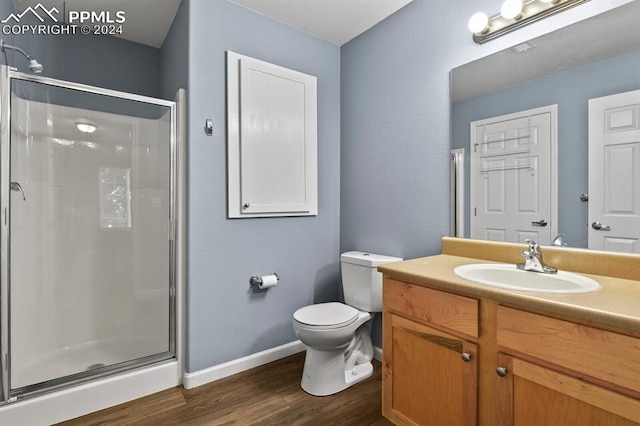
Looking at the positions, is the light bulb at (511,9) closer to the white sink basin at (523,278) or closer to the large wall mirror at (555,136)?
the large wall mirror at (555,136)

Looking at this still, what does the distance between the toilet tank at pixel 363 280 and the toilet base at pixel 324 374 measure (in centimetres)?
38

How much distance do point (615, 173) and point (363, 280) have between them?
1.38m

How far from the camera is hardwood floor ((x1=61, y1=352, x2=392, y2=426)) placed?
1.65 m

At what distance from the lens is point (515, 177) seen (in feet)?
5.20

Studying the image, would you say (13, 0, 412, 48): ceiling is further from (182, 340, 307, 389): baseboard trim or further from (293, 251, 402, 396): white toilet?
(182, 340, 307, 389): baseboard trim

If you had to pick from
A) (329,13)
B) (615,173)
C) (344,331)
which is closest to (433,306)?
(344,331)

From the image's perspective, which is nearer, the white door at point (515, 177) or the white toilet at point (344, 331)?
the white door at point (515, 177)

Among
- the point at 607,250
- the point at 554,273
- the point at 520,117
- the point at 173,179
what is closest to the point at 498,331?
the point at 554,273

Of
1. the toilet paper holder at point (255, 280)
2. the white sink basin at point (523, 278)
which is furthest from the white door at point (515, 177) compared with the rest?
the toilet paper holder at point (255, 280)

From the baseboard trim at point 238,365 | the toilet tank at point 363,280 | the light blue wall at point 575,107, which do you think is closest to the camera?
the light blue wall at point 575,107

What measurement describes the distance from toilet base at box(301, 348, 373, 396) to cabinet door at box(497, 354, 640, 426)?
995 millimetres

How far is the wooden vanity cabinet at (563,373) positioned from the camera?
0.86 m

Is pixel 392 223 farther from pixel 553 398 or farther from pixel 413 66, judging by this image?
pixel 553 398

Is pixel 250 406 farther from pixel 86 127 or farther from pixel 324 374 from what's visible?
pixel 86 127
